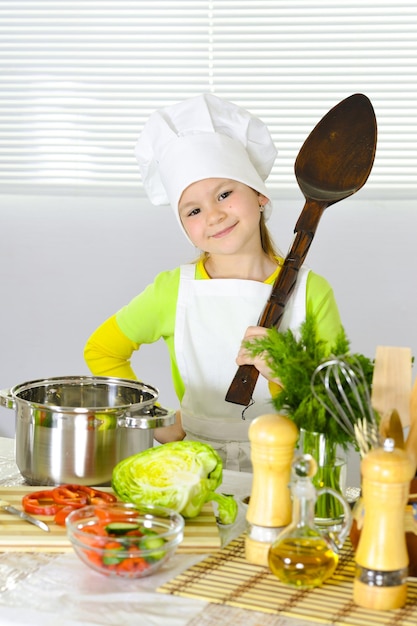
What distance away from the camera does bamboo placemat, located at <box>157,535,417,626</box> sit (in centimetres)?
94

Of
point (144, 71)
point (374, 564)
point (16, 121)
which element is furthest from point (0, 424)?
point (374, 564)

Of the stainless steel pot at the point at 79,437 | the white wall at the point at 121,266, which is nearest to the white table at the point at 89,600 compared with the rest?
the stainless steel pot at the point at 79,437

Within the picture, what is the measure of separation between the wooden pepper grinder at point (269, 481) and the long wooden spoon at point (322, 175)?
62 centimetres

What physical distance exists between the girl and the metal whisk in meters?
0.62

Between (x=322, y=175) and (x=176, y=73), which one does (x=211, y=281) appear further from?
(x=176, y=73)

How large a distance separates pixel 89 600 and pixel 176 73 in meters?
2.10

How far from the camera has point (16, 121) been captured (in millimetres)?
2904

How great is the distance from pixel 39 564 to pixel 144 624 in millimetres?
203

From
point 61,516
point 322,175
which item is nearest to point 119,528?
point 61,516

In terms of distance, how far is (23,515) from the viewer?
1187 mm

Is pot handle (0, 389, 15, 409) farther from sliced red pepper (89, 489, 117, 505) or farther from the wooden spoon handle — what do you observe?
the wooden spoon handle

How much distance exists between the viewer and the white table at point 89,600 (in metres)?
0.94

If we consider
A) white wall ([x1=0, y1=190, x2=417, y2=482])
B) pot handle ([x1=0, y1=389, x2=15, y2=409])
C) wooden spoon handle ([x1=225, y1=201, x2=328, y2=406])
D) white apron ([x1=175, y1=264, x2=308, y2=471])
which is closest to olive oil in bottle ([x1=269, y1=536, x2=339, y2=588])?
pot handle ([x1=0, y1=389, x2=15, y2=409])

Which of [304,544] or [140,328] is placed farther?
[140,328]
